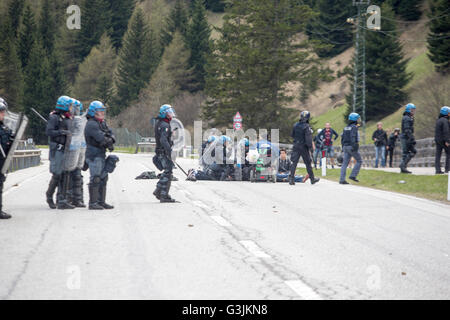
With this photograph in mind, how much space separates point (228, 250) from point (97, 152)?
4.97m

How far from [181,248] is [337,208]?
17.3 feet

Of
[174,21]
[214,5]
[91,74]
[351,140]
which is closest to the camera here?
[351,140]

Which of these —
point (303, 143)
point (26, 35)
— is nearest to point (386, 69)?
point (303, 143)

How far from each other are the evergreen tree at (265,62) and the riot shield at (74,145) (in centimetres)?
3834

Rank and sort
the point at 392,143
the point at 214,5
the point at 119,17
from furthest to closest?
the point at 214,5, the point at 119,17, the point at 392,143

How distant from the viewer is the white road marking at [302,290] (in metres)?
5.27

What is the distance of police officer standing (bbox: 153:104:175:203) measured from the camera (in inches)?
496

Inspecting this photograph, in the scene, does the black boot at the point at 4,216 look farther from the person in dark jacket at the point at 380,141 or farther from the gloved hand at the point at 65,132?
the person in dark jacket at the point at 380,141

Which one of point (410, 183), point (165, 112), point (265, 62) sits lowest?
point (410, 183)

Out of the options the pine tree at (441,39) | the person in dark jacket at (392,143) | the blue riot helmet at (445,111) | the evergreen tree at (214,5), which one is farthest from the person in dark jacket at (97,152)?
the evergreen tree at (214,5)

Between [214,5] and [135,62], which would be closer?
[135,62]

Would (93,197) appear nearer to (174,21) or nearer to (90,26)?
(174,21)

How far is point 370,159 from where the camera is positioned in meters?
36.6

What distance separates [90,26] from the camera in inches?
4072
